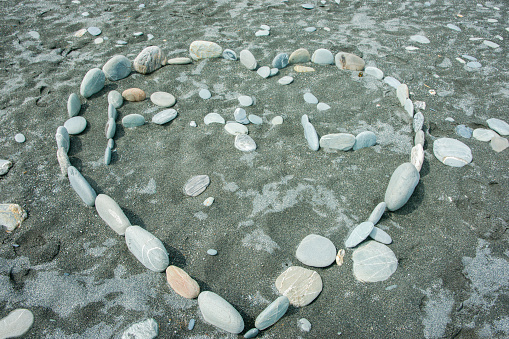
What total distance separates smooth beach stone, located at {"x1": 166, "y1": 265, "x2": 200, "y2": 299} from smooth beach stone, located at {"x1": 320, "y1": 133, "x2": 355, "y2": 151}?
1105 millimetres

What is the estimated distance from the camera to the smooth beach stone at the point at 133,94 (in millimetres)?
2334

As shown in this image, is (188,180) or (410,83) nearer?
(188,180)

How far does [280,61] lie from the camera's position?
2.63 m

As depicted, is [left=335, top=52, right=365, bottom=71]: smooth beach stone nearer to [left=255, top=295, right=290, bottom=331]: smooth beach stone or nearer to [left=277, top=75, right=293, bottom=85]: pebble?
[left=277, top=75, right=293, bottom=85]: pebble

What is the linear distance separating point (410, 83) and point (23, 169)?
8.86 feet

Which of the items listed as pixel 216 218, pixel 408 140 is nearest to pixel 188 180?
pixel 216 218

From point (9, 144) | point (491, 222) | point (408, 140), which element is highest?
point (9, 144)

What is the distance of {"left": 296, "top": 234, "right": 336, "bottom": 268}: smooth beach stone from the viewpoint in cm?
149

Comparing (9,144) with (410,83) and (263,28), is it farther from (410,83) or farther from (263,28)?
(410,83)

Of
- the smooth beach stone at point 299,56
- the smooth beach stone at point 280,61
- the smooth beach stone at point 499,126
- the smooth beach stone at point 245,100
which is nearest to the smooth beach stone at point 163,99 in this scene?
the smooth beach stone at point 245,100

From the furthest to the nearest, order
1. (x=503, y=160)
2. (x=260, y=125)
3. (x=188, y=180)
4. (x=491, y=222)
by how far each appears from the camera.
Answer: (x=260, y=125) < (x=503, y=160) < (x=188, y=180) < (x=491, y=222)

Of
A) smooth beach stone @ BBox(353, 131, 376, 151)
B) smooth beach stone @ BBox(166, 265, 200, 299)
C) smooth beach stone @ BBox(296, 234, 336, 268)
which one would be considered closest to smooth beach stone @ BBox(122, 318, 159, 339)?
smooth beach stone @ BBox(166, 265, 200, 299)

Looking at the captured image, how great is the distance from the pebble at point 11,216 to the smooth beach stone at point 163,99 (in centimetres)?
106

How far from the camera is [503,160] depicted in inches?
77.6
